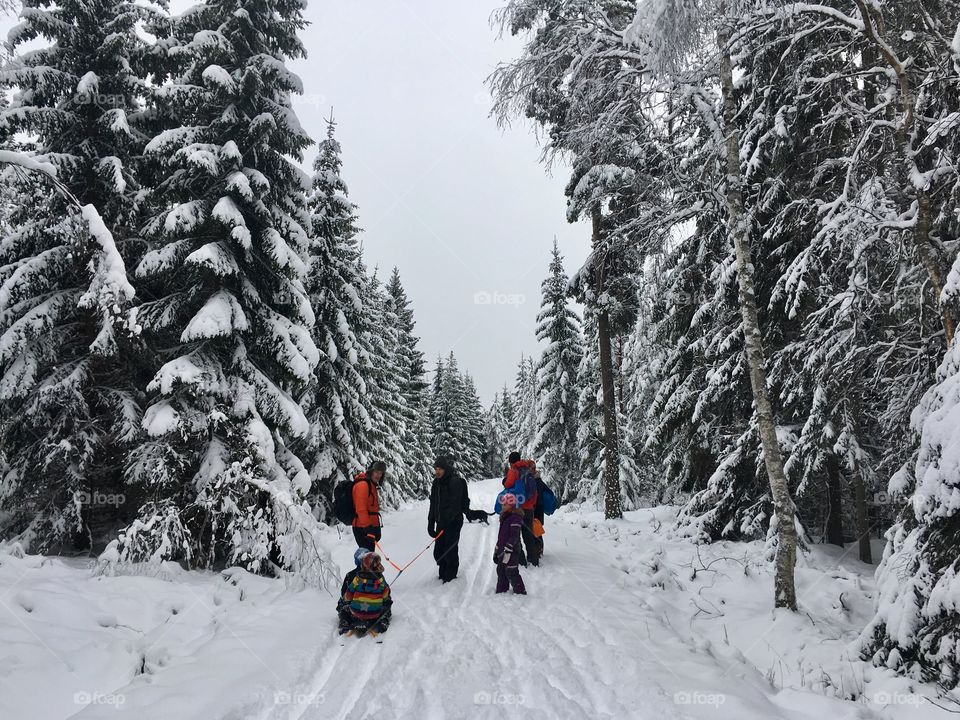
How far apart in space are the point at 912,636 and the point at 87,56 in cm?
1714

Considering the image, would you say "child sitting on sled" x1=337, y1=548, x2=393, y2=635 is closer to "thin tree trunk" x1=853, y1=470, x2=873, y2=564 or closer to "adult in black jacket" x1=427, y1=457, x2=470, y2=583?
"adult in black jacket" x1=427, y1=457, x2=470, y2=583

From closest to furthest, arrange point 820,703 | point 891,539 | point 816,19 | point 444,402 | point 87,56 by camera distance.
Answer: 1. point 820,703
2. point 891,539
3. point 816,19
4. point 87,56
5. point 444,402

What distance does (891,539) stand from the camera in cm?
648

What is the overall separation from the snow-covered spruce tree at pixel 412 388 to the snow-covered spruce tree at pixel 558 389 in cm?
1054

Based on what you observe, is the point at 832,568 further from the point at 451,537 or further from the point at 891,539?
the point at 451,537

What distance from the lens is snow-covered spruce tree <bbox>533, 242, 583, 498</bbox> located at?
28.0 meters

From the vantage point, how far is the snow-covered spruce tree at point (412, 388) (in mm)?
36656

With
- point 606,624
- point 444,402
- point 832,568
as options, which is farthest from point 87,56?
point 444,402

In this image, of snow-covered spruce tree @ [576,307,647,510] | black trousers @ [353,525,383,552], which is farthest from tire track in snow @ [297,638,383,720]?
snow-covered spruce tree @ [576,307,647,510]

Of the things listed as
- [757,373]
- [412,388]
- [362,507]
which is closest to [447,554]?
[362,507]

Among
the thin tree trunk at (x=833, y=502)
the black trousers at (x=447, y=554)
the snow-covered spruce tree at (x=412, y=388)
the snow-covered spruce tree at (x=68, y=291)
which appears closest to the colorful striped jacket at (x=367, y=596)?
the black trousers at (x=447, y=554)

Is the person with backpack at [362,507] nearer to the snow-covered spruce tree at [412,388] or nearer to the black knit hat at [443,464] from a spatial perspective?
the black knit hat at [443,464]

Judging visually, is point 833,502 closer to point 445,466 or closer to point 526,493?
point 526,493

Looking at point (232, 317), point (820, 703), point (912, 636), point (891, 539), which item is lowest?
point (820, 703)
